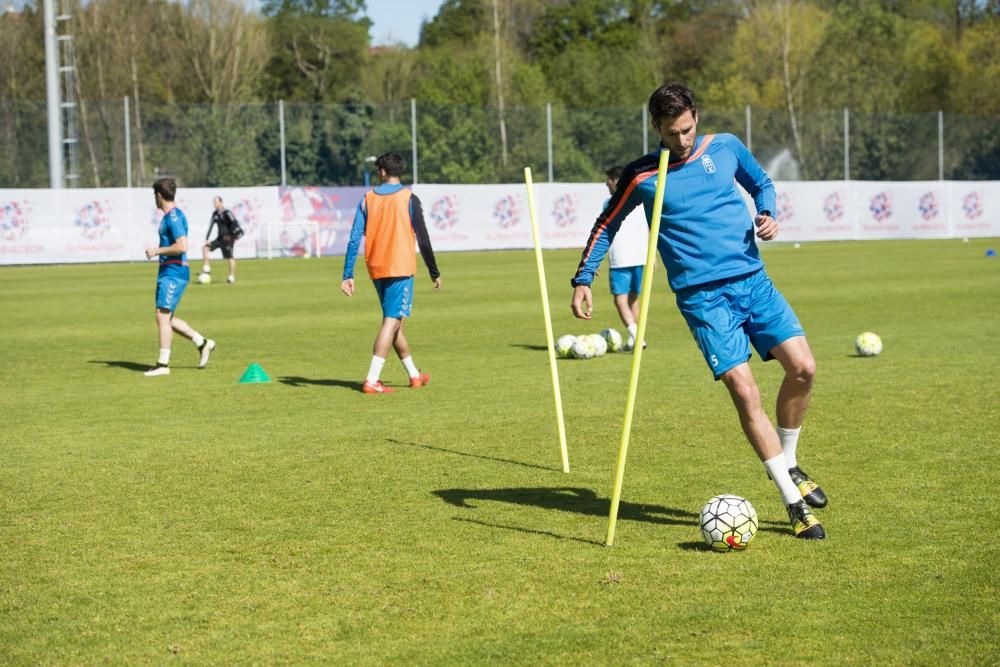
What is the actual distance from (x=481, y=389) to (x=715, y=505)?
6.44 m

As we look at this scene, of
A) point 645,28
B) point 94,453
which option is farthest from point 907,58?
point 94,453

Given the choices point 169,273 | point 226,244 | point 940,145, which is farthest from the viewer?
point 940,145

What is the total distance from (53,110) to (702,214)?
37.7 meters

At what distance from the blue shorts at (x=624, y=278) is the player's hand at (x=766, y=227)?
8954 mm

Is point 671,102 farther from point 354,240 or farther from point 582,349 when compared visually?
point 582,349

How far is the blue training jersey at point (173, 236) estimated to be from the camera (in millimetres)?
14086

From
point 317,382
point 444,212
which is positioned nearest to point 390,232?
point 317,382

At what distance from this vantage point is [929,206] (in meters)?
50.0

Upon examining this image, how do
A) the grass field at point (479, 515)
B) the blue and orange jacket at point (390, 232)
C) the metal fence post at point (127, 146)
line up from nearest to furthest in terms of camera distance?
the grass field at point (479, 515), the blue and orange jacket at point (390, 232), the metal fence post at point (127, 146)

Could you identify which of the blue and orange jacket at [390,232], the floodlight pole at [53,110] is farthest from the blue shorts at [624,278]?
the floodlight pole at [53,110]

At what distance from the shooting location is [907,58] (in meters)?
69.8

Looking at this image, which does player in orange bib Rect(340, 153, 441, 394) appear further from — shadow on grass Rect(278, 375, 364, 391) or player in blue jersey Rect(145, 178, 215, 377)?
player in blue jersey Rect(145, 178, 215, 377)

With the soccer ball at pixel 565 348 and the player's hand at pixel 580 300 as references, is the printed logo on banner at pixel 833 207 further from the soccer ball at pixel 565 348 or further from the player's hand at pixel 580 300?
the player's hand at pixel 580 300

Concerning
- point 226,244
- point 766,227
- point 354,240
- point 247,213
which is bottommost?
point 226,244
